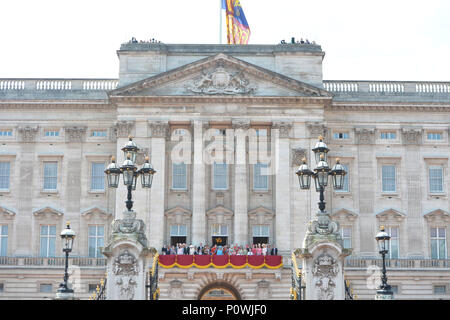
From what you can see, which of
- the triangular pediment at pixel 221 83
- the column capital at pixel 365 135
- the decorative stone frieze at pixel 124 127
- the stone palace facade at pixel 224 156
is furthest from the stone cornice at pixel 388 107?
the decorative stone frieze at pixel 124 127

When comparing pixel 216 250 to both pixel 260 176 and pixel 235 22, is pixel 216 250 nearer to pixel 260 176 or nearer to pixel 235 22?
pixel 260 176

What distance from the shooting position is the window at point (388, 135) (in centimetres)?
5591

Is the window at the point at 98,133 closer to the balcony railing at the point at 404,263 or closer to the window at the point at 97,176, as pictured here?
the window at the point at 97,176

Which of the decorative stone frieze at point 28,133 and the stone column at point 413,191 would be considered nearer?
the stone column at point 413,191

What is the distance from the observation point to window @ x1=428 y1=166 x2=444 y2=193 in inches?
2173

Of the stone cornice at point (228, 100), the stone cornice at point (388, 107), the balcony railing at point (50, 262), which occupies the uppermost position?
the stone cornice at point (388, 107)

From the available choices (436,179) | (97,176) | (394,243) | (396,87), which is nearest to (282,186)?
(394,243)

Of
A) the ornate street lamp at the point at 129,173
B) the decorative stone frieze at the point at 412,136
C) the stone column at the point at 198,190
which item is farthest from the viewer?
the decorative stone frieze at the point at 412,136

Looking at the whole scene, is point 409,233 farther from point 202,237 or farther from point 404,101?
point 202,237

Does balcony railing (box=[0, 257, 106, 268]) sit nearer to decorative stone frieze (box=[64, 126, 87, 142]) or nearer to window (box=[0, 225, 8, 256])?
window (box=[0, 225, 8, 256])

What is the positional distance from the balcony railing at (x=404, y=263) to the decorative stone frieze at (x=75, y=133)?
2086 centimetres

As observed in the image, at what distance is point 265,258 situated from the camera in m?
49.0

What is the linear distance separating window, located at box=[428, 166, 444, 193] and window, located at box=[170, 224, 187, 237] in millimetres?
17934

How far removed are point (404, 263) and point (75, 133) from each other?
25082mm
